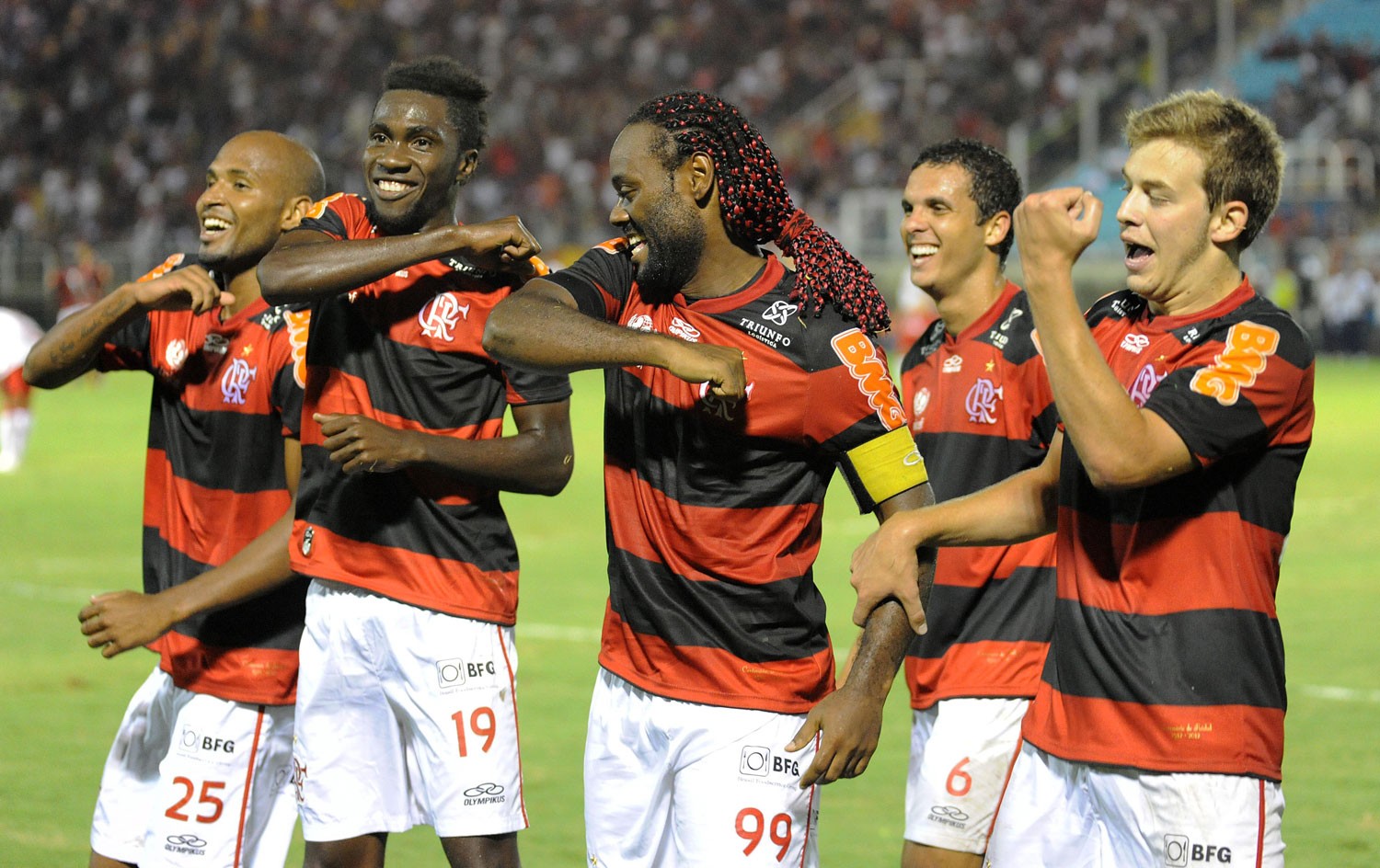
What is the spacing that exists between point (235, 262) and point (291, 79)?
3516 centimetres

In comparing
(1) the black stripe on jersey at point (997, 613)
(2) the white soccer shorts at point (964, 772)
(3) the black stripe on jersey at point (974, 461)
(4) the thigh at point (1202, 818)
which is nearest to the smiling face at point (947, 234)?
(3) the black stripe on jersey at point (974, 461)

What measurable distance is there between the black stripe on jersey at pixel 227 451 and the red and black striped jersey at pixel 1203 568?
2.41 meters

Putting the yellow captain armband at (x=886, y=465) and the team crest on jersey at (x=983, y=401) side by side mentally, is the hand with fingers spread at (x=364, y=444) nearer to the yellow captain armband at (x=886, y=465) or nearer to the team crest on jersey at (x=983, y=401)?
the yellow captain armband at (x=886, y=465)

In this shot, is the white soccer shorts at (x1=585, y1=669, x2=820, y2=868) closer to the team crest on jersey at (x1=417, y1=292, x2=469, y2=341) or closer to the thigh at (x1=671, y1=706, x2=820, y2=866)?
the thigh at (x1=671, y1=706, x2=820, y2=866)

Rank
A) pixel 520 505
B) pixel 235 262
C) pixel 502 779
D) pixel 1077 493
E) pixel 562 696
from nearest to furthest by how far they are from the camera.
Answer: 1. pixel 1077 493
2. pixel 502 779
3. pixel 235 262
4. pixel 562 696
5. pixel 520 505

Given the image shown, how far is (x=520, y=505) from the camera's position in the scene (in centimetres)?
1550

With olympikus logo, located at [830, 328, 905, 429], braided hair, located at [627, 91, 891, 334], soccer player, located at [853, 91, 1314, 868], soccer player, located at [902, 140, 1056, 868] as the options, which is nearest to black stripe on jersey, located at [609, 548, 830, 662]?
soccer player, located at [853, 91, 1314, 868]

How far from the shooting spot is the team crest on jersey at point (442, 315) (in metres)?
4.41

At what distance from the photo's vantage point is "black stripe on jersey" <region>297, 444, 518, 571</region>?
4.39 m

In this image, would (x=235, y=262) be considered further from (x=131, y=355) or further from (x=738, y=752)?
(x=738, y=752)

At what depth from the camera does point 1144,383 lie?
11.3 ft

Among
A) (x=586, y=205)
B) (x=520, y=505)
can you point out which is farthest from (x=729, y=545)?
(x=586, y=205)

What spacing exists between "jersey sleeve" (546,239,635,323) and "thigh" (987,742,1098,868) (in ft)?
4.39

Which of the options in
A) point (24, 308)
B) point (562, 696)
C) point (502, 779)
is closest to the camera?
point (502, 779)
